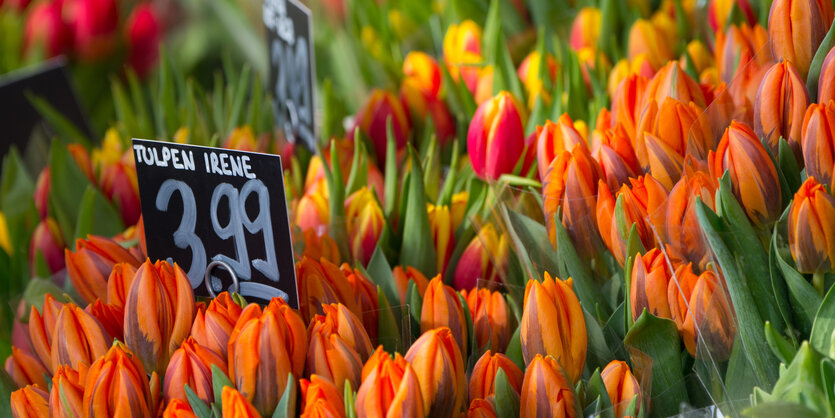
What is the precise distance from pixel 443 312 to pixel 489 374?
0.27 ft

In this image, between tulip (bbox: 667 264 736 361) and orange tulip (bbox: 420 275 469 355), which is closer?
tulip (bbox: 667 264 736 361)

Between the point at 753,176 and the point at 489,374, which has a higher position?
the point at 753,176

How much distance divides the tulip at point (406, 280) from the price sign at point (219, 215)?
0.13m

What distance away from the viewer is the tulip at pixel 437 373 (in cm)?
59

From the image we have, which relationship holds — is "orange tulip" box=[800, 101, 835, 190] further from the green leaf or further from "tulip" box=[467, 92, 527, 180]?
"tulip" box=[467, 92, 527, 180]

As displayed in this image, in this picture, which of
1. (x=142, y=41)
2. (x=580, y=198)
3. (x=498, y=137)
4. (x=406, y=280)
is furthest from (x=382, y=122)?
(x=142, y=41)

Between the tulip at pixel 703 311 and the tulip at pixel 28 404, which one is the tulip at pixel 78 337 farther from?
the tulip at pixel 703 311

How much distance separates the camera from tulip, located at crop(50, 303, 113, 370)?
68cm

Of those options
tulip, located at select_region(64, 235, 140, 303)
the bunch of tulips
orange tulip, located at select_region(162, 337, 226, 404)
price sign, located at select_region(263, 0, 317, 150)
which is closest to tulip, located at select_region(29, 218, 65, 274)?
the bunch of tulips

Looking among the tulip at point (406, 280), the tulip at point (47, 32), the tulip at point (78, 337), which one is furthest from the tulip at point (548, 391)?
the tulip at point (47, 32)

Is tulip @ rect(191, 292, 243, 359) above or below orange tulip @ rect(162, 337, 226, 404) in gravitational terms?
above

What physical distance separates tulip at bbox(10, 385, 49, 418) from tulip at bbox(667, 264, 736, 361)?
456 mm

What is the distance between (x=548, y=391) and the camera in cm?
59

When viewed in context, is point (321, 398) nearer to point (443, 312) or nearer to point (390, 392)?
point (390, 392)
